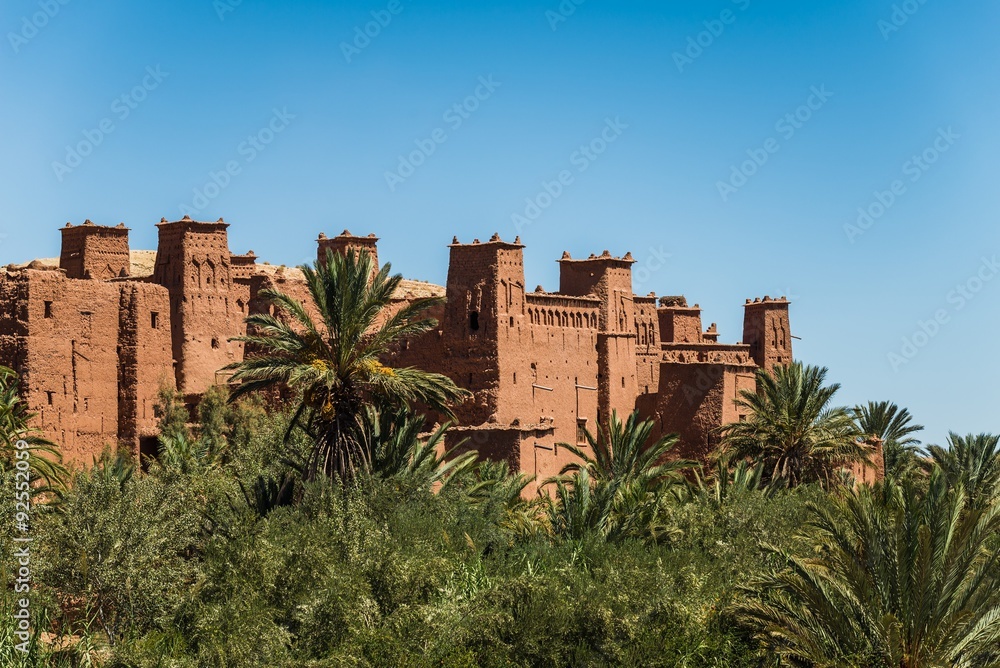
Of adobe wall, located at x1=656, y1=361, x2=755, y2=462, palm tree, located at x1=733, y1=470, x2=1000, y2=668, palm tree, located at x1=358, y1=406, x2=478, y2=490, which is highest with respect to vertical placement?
adobe wall, located at x1=656, y1=361, x2=755, y2=462

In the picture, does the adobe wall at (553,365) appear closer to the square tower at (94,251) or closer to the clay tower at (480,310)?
the clay tower at (480,310)

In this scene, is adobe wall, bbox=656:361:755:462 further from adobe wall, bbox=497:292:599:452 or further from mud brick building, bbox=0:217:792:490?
adobe wall, bbox=497:292:599:452

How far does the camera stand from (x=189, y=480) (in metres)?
29.1

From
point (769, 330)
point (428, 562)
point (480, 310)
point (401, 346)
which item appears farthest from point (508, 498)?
point (769, 330)

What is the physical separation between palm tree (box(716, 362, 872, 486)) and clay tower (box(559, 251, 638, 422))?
348 inches

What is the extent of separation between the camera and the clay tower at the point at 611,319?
44656mm

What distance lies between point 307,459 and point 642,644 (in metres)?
7.86

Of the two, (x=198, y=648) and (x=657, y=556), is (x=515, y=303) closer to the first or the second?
(x=657, y=556)

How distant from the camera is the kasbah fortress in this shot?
116ft

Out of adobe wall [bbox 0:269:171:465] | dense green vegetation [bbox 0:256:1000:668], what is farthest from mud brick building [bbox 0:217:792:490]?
dense green vegetation [bbox 0:256:1000:668]

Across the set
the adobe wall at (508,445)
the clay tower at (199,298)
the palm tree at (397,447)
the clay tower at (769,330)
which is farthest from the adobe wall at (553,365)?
the clay tower at (769,330)

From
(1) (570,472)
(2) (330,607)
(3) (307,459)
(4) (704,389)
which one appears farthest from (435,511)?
(4) (704,389)

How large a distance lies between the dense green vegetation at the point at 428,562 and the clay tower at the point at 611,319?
44.0ft

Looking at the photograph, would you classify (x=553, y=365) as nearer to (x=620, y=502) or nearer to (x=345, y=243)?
(x=345, y=243)
